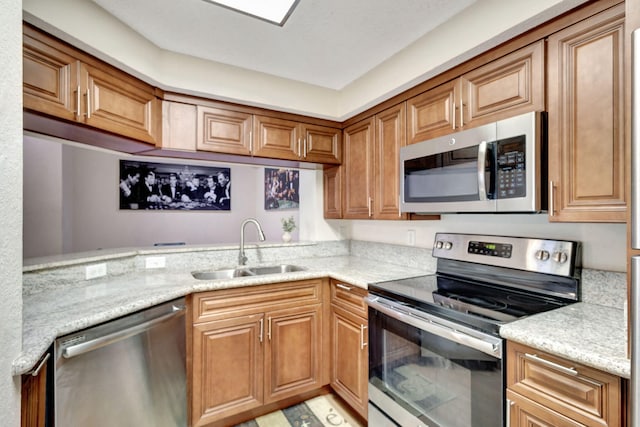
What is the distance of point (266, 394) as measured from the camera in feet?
6.57

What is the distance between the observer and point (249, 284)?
6.30ft

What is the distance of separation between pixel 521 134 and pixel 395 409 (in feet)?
4.72

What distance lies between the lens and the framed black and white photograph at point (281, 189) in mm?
4355

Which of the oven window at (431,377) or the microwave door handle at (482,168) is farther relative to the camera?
the microwave door handle at (482,168)

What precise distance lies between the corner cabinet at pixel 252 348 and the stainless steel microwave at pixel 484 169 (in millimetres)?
987

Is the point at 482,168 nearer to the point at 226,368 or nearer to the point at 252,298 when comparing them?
the point at 252,298

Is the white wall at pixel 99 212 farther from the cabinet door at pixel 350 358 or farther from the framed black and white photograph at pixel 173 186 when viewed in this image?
the cabinet door at pixel 350 358

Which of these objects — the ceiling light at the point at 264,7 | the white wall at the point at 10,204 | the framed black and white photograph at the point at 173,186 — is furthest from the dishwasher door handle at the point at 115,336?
the framed black and white photograph at the point at 173,186

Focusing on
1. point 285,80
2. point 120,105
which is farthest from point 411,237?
point 120,105

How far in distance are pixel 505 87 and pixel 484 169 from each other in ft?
1.32

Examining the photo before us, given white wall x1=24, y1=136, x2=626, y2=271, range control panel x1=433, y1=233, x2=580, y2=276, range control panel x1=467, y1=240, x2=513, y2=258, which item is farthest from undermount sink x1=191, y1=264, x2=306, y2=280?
range control panel x1=467, y1=240, x2=513, y2=258

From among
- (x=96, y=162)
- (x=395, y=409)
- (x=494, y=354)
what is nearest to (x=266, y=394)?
(x=395, y=409)

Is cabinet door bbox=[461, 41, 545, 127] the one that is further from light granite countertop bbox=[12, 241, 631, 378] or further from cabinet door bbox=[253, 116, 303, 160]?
cabinet door bbox=[253, 116, 303, 160]

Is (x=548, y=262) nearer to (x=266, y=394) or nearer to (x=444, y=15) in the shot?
(x=444, y=15)
